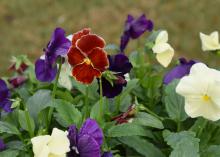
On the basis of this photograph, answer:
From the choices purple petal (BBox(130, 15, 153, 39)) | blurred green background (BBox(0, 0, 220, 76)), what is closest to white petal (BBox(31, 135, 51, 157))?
purple petal (BBox(130, 15, 153, 39))

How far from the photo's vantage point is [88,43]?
1.44 m

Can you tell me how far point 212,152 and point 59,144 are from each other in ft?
1.40

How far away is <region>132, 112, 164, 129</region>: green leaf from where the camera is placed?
151 centimetres

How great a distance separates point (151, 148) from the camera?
5.07ft

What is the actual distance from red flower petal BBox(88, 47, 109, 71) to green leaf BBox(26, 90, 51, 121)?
0.28 m

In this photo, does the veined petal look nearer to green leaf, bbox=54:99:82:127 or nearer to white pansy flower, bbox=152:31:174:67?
white pansy flower, bbox=152:31:174:67

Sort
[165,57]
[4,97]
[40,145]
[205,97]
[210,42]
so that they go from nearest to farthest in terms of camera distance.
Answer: [40,145] < [205,97] < [4,97] < [165,57] < [210,42]

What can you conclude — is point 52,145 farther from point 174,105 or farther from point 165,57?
point 165,57

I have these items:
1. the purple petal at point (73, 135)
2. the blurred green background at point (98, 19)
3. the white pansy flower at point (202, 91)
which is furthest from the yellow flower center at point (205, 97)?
the blurred green background at point (98, 19)

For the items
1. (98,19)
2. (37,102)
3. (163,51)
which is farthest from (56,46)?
(98,19)

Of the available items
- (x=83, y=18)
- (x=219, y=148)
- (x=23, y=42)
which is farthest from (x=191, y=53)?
(x=219, y=148)

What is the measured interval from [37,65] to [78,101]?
0.20m

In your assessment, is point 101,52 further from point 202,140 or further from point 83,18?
point 83,18

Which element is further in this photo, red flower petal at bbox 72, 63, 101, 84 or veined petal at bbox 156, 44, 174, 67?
veined petal at bbox 156, 44, 174, 67
